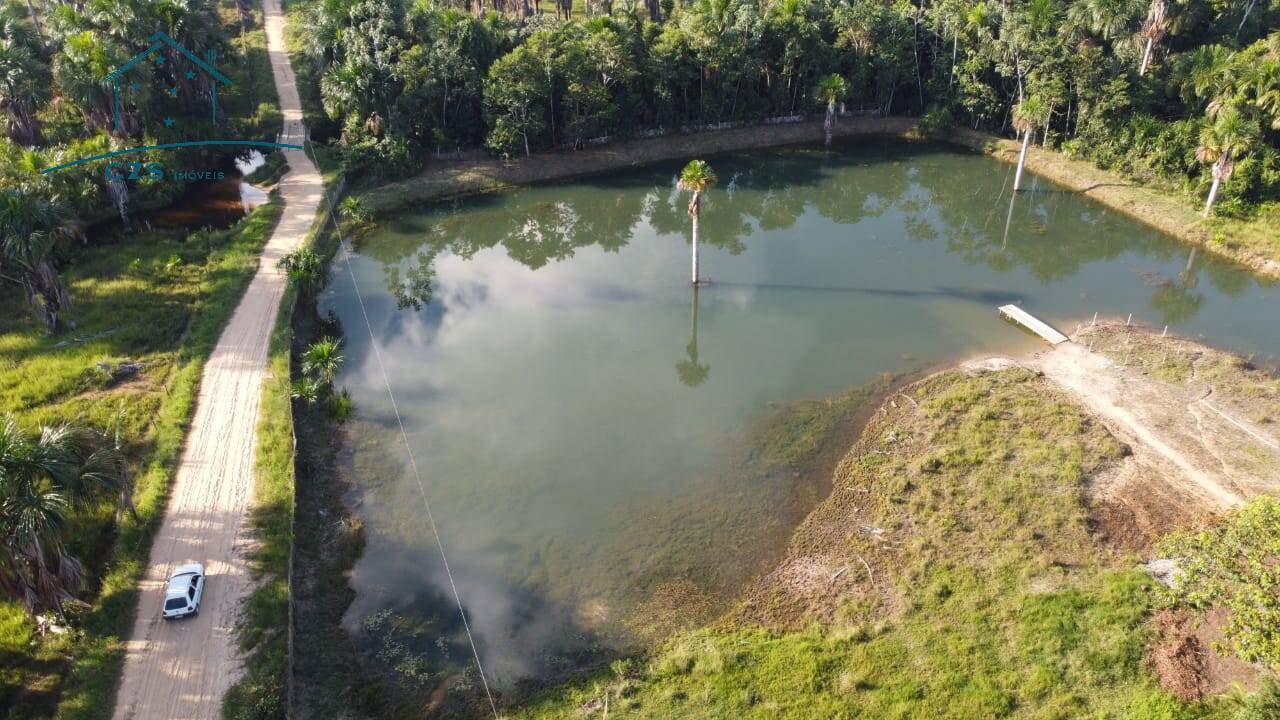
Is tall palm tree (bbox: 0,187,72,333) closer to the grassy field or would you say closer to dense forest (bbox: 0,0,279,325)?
dense forest (bbox: 0,0,279,325)

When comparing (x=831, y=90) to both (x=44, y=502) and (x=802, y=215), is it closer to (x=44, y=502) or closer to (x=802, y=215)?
(x=802, y=215)

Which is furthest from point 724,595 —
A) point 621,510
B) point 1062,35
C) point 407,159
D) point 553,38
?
point 1062,35

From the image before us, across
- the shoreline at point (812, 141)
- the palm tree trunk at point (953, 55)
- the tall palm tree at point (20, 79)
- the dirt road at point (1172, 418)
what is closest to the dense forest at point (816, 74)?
the palm tree trunk at point (953, 55)

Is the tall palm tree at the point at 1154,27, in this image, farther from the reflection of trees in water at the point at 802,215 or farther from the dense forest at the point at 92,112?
the dense forest at the point at 92,112

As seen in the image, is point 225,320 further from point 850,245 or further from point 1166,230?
point 1166,230

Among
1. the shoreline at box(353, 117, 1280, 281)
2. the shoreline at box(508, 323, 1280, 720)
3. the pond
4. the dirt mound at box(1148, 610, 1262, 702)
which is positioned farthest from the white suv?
the shoreline at box(353, 117, 1280, 281)
